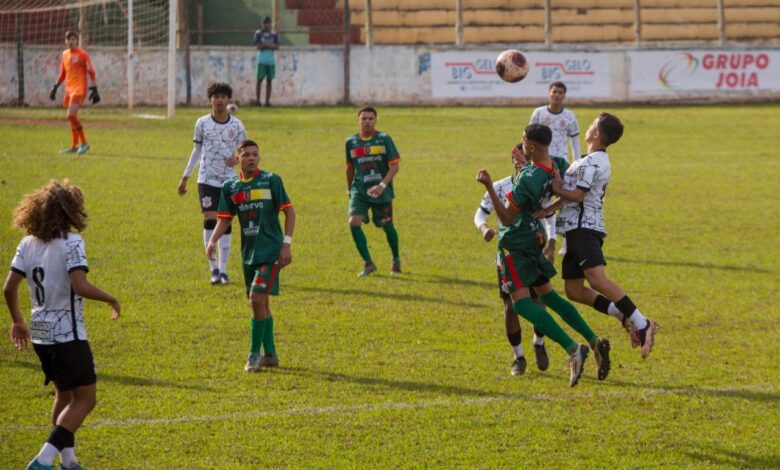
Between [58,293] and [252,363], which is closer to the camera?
[58,293]

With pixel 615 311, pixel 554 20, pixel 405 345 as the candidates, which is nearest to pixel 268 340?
pixel 405 345

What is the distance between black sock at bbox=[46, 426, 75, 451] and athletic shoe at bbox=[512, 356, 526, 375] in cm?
433

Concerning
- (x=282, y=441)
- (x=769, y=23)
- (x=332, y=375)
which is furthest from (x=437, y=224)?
(x=769, y=23)

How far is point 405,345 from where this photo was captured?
11.2 metres

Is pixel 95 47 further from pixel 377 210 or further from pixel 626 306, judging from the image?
pixel 626 306

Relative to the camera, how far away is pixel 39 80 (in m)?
33.3

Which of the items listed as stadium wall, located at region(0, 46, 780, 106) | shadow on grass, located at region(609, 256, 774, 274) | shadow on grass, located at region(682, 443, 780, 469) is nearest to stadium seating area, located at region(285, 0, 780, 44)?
stadium wall, located at region(0, 46, 780, 106)

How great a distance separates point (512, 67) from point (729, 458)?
5573 mm

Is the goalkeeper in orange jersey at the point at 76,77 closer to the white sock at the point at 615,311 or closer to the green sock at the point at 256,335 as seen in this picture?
the green sock at the point at 256,335

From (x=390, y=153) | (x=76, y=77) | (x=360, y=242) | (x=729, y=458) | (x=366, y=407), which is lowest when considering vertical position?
(x=729, y=458)

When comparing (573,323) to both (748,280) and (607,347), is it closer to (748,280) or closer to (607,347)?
(607,347)

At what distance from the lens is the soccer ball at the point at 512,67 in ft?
40.3

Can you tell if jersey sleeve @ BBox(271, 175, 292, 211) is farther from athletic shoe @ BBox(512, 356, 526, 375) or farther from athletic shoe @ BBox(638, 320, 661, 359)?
athletic shoe @ BBox(638, 320, 661, 359)

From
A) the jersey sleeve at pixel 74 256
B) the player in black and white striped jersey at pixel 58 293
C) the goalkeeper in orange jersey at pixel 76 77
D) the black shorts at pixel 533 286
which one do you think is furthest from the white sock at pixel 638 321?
the goalkeeper in orange jersey at pixel 76 77
